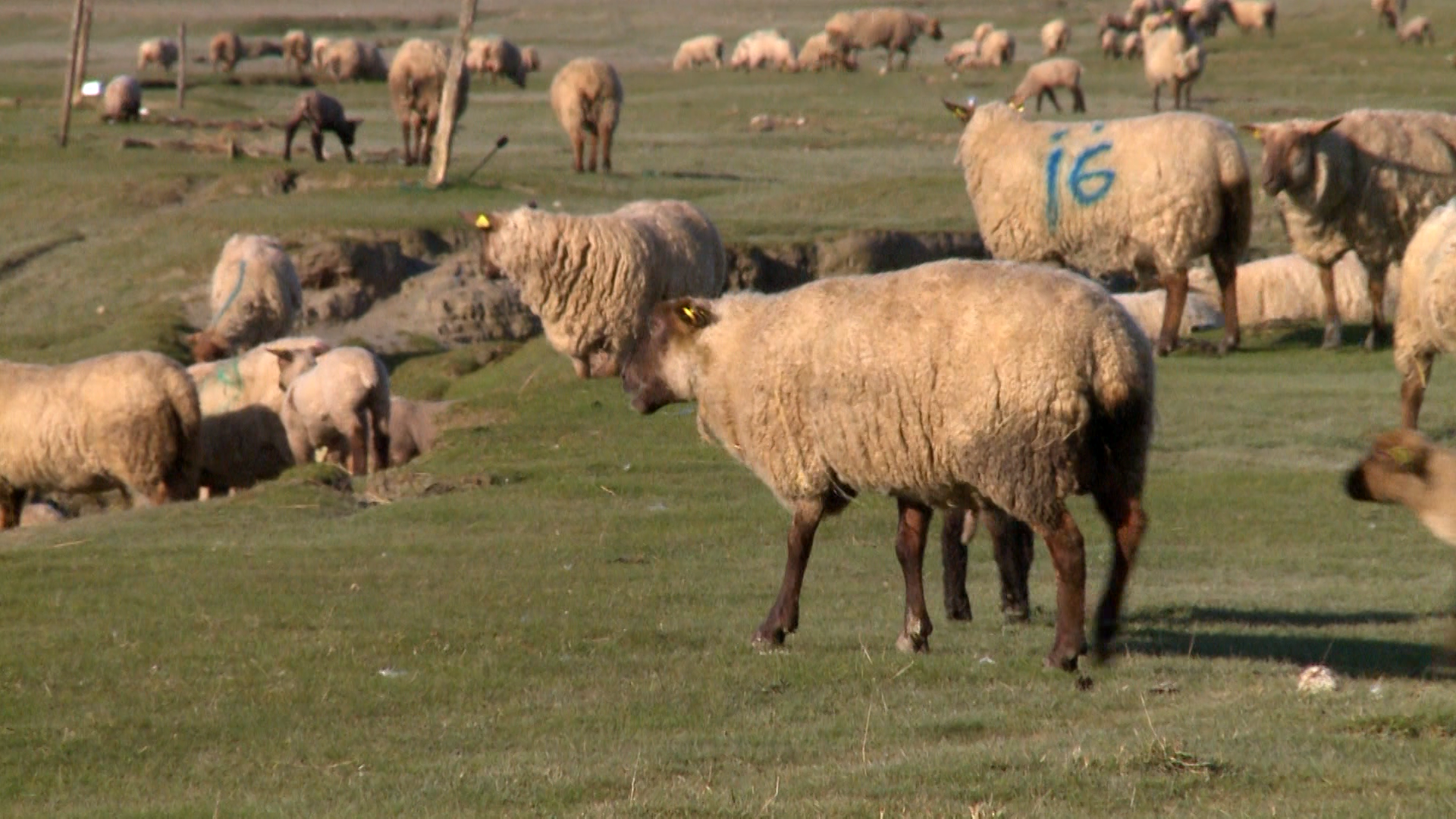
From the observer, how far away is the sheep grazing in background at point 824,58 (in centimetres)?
5659

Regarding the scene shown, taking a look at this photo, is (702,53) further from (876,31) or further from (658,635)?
(658,635)

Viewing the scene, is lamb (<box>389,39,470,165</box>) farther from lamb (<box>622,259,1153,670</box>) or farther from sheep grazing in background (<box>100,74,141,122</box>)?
lamb (<box>622,259,1153,670</box>)

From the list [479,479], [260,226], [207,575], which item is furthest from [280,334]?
[207,575]

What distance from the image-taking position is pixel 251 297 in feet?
70.5

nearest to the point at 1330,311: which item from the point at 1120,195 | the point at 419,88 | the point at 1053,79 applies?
the point at 1120,195

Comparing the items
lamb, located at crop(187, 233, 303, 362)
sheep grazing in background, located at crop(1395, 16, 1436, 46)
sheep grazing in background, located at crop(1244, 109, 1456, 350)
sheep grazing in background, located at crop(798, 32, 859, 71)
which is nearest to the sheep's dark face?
sheep grazing in background, located at crop(1244, 109, 1456, 350)

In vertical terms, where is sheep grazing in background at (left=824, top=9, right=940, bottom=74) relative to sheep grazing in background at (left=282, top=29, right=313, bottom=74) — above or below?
above

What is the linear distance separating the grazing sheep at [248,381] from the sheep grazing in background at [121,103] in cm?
2119

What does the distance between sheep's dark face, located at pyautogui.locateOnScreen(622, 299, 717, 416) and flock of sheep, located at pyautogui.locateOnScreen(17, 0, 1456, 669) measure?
0.04 feet

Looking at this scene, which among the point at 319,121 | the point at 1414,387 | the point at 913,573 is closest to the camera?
the point at 913,573

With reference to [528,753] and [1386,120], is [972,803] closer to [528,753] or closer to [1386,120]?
[528,753]

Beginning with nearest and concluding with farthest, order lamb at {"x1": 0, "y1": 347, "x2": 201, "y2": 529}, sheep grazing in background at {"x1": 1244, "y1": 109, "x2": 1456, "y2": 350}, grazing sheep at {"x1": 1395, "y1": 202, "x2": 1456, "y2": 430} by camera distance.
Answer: grazing sheep at {"x1": 1395, "y1": 202, "x2": 1456, "y2": 430} → lamb at {"x1": 0, "y1": 347, "x2": 201, "y2": 529} → sheep grazing in background at {"x1": 1244, "y1": 109, "x2": 1456, "y2": 350}

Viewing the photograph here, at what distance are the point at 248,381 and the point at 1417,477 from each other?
13640 millimetres

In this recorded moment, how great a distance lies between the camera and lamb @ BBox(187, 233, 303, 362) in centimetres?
2148
